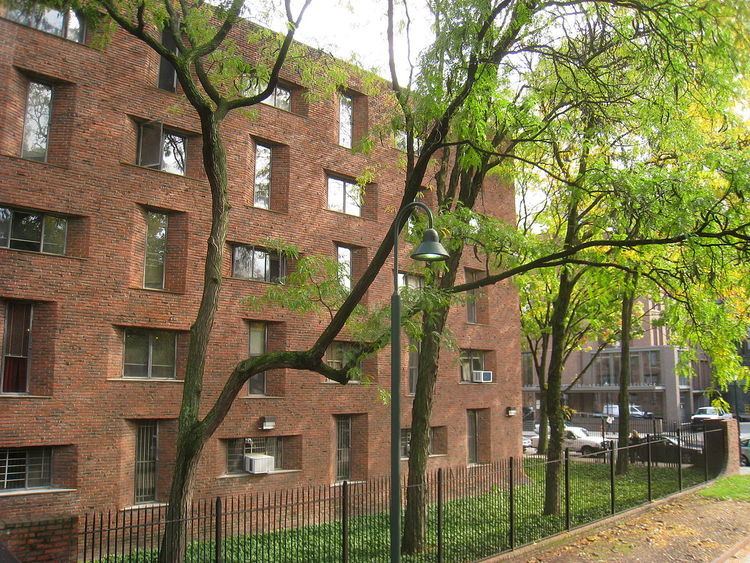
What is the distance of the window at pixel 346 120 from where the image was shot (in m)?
19.7

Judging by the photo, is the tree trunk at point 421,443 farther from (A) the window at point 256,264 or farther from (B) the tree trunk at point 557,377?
(A) the window at point 256,264

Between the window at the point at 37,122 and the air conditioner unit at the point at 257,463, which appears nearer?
the window at the point at 37,122

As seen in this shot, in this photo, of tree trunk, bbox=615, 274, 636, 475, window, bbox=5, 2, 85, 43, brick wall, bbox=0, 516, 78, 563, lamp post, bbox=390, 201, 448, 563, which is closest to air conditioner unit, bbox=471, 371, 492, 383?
tree trunk, bbox=615, 274, 636, 475

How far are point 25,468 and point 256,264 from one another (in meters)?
7.06

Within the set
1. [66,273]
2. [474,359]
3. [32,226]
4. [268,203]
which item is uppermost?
[268,203]

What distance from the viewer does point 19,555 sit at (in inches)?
274

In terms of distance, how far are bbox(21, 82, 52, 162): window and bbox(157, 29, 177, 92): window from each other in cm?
266

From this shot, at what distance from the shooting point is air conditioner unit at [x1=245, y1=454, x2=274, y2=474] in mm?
16000

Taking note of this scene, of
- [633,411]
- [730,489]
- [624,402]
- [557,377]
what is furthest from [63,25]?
[633,411]

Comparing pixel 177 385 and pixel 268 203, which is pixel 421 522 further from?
pixel 268 203

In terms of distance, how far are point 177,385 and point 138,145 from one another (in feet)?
18.7

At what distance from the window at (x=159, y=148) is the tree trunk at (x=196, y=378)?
5.06 metres

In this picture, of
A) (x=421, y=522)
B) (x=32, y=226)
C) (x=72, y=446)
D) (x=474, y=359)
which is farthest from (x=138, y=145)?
(x=474, y=359)

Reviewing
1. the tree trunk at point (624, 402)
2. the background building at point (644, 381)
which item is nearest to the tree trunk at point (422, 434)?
the tree trunk at point (624, 402)
